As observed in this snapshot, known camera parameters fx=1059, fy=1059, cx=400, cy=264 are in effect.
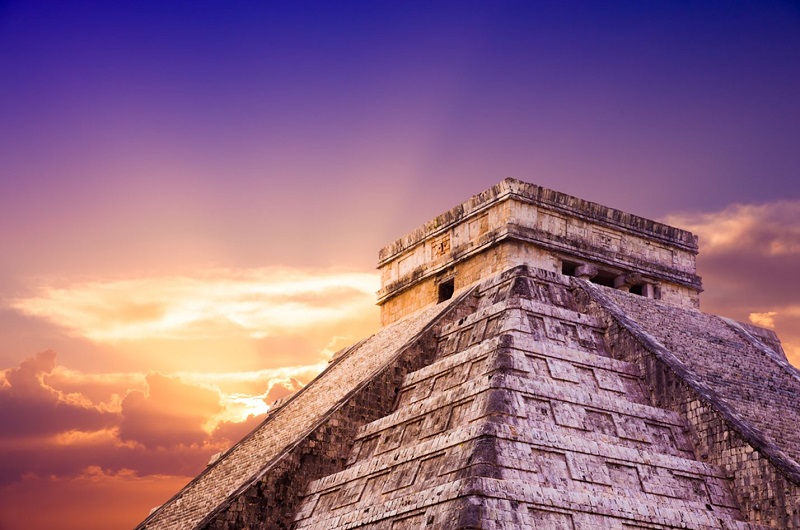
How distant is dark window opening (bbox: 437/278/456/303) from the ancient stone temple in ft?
0.11

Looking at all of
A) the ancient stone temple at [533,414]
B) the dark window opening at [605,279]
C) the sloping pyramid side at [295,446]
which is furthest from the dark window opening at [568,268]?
the sloping pyramid side at [295,446]

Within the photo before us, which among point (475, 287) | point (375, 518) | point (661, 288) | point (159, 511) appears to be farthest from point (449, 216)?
point (375, 518)

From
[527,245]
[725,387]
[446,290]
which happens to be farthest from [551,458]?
[446,290]

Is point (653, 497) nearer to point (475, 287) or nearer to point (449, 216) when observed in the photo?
point (475, 287)

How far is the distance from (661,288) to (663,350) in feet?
19.4

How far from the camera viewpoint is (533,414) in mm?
13203

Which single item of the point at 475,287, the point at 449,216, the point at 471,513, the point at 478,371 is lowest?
the point at 471,513

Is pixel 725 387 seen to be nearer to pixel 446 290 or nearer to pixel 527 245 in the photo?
pixel 527 245

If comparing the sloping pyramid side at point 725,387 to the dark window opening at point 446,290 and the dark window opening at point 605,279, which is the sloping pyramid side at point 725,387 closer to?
the dark window opening at point 605,279

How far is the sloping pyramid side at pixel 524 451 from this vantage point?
1197cm

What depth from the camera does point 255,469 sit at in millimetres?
16094

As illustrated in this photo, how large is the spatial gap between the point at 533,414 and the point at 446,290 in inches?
313

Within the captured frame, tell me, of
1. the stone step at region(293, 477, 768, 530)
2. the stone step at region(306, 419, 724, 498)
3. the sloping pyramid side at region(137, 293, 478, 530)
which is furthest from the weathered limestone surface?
the stone step at region(293, 477, 768, 530)

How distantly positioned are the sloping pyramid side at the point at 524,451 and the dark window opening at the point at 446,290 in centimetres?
464
